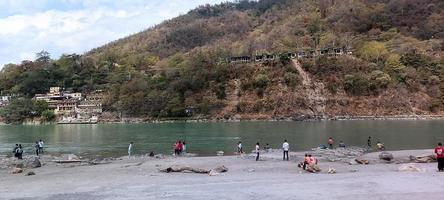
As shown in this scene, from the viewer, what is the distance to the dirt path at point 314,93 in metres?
149

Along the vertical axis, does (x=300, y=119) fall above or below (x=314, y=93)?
below

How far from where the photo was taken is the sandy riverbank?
23495mm

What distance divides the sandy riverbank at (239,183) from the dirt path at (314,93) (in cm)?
11038

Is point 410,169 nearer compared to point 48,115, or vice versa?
point 410,169

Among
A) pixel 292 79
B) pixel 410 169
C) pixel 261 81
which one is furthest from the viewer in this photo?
pixel 261 81

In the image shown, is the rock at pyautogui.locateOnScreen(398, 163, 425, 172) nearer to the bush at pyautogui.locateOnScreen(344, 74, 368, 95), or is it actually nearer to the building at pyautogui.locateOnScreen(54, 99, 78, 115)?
the bush at pyautogui.locateOnScreen(344, 74, 368, 95)

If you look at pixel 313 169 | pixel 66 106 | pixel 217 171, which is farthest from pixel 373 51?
pixel 217 171

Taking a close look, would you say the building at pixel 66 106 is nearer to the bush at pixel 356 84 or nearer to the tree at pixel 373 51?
the bush at pixel 356 84

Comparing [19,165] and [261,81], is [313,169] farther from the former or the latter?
[261,81]

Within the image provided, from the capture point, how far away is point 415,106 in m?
141

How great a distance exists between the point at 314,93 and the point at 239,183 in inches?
5018

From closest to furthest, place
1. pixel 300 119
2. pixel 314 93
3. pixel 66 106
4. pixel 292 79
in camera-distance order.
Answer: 1. pixel 300 119
2. pixel 314 93
3. pixel 292 79
4. pixel 66 106

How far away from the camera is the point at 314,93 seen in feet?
500

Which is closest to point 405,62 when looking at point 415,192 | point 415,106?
point 415,106
